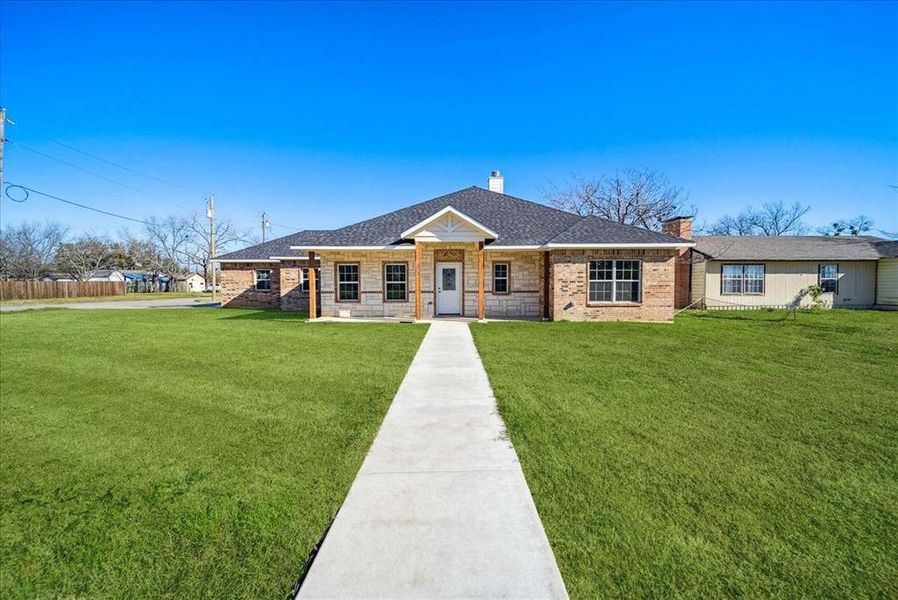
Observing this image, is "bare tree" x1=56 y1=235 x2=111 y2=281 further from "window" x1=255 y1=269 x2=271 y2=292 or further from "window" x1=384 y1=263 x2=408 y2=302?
"window" x1=384 y1=263 x2=408 y2=302

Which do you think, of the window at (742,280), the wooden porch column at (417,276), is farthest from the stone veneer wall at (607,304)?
the window at (742,280)

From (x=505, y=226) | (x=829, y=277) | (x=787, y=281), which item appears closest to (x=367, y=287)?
(x=505, y=226)

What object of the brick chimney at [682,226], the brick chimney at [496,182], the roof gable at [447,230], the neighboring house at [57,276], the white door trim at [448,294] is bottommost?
the white door trim at [448,294]

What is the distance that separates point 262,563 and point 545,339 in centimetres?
948

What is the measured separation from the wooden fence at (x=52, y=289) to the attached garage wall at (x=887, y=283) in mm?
59132

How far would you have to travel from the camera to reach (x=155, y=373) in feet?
Answer: 24.9

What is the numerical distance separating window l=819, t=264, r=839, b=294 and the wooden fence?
56314mm

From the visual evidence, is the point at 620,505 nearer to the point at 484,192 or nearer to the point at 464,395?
the point at 464,395

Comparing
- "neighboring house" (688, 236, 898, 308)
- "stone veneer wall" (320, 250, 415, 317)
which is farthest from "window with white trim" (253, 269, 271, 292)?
"neighboring house" (688, 236, 898, 308)

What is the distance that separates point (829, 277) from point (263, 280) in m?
30.8

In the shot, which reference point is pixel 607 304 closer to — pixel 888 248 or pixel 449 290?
pixel 449 290

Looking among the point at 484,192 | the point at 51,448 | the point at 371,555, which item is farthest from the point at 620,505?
the point at 484,192

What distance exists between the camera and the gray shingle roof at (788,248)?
21.3 metres

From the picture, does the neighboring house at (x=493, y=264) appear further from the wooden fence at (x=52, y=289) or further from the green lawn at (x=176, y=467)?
the wooden fence at (x=52, y=289)
